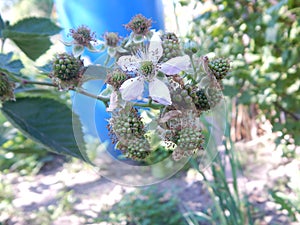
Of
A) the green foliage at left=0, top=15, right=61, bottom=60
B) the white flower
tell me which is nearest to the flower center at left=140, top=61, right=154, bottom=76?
the white flower

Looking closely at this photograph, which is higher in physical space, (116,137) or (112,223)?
(116,137)

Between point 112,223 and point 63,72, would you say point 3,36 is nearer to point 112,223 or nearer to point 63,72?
point 63,72

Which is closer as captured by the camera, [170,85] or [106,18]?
[170,85]

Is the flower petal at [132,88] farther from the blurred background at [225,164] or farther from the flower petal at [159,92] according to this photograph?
the blurred background at [225,164]

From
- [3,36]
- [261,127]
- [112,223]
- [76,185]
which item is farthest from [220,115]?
[261,127]

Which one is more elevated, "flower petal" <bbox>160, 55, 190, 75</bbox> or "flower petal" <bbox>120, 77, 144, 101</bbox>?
"flower petal" <bbox>160, 55, 190, 75</bbox>

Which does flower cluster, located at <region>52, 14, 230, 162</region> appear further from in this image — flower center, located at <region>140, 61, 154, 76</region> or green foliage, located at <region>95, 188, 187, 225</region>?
green foliage, located at <region>95, 188, 187, 225</region>

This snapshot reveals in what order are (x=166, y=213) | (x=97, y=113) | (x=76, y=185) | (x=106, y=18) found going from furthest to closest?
1. (x=76, y=185)
2. (x=166, y=213)
3. (x=106, y=18)
4. (x=97, y=113)
